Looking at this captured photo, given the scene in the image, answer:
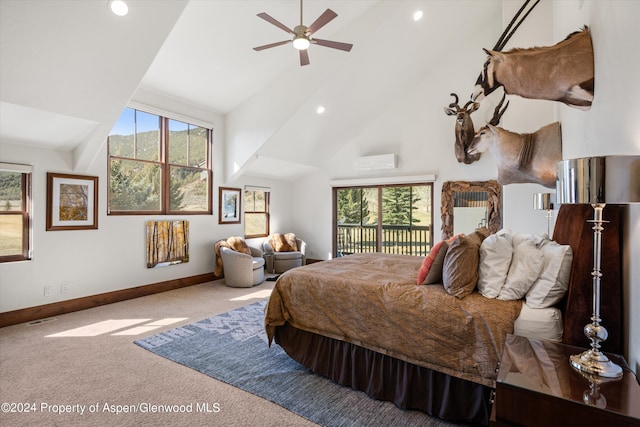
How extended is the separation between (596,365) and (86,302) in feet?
17.1

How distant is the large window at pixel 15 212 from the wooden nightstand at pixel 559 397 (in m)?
4.94

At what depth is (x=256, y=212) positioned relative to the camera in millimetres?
7074

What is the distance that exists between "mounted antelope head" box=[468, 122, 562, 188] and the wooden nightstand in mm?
2191

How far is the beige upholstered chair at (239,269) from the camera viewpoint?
17.9ft

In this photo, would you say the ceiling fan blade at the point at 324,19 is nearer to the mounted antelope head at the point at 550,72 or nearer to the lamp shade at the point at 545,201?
the mounted antelope head at the point at 550,72

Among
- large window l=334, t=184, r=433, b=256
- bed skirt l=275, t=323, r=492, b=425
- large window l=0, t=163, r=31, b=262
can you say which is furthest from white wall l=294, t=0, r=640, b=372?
large window l=0, t=163, r=31, b=262

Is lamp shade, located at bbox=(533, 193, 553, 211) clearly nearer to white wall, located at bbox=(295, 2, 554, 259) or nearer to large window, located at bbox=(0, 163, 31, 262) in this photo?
white wall, located at bbox=(295, 2, 554, 259)

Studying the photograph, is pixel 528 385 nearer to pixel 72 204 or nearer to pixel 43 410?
pixel 43 410

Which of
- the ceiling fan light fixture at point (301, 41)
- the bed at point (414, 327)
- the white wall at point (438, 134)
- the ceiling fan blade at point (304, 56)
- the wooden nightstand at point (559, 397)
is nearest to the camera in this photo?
the wooden nightstand at point (559, 397)

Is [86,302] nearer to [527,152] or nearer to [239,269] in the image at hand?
[239,269]

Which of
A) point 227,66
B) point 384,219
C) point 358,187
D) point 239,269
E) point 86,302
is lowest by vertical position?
point 86,302

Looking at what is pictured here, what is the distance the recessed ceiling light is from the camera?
9.18 ft

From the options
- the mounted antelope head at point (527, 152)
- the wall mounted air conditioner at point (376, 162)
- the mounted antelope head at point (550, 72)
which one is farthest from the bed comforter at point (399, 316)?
the wall mounted air conditioner at point (376, 162)

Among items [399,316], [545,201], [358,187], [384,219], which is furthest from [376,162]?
[399,316]
